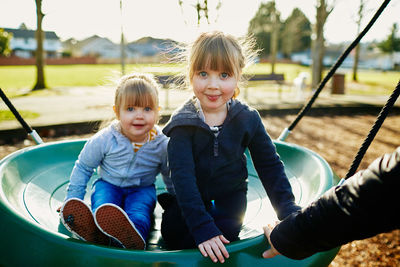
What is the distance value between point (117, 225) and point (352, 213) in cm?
78

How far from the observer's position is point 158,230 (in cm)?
154

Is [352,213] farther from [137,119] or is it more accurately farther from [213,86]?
[137,119]

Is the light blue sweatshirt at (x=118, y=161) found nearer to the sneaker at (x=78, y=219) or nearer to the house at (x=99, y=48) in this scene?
the sneaker at (x=78, y=219)

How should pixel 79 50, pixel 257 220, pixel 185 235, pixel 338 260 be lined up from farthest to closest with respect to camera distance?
pixel 79 50 < pixel 338 260 < pixel 257 220 < pixel 185 235

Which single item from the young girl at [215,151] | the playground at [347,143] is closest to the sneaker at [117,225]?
the young girl at [215,151]

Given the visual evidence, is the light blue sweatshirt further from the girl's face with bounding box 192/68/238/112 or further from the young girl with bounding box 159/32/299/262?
the girl's face with bounding box 192/68/238/112

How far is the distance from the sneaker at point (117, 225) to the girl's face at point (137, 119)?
460 millimetres

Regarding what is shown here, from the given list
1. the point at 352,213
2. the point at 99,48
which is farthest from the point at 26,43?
the point at 352,213

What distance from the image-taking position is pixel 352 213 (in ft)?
2.46

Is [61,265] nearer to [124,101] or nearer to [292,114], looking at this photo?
[124,101]

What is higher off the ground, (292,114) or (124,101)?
(124,101)

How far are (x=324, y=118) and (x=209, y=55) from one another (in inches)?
199

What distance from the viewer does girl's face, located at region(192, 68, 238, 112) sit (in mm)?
1246

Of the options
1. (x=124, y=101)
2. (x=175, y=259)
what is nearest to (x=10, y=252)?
(x=175, y=259)
